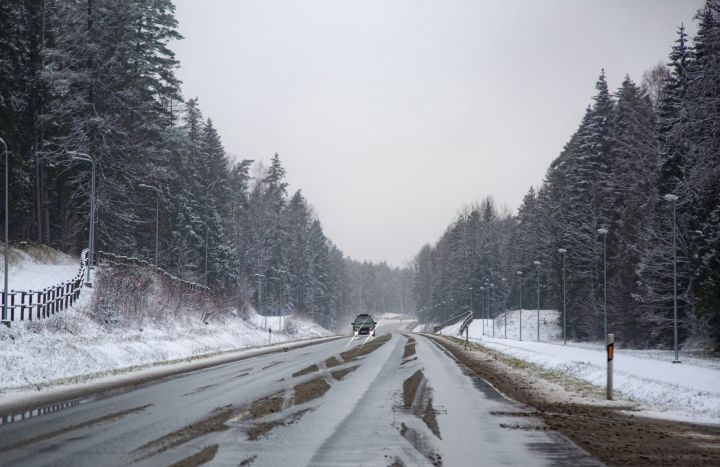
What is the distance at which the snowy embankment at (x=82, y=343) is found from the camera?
16.6 meters

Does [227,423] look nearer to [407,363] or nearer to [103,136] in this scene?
[407,363]

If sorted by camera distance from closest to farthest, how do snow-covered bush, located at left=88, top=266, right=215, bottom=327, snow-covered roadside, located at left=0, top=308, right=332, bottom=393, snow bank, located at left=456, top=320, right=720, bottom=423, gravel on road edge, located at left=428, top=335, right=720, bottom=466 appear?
gravel on road edge, located at left=428, top=335, right=720, bottom=466, snow bank, located at left=456, top=320, right=720, bottom=423, snow-covered roadside, located at left=0, top=308, right=332, bottom=393, snow-covered bush, located at left=88, top=266, right=215, bottom=327

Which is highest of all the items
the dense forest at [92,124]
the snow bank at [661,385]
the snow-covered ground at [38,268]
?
the dense forest at [92,124]

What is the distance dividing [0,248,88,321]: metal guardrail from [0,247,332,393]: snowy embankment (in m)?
0.40

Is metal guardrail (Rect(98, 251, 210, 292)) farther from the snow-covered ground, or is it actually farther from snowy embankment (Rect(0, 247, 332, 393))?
snowy embankment (Rect(0, 247, 332, 393))

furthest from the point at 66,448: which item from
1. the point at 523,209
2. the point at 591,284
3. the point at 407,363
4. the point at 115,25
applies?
the point at 523,209

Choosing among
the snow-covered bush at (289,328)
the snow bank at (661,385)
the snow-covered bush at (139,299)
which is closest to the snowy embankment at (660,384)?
the snow bank at (661,385)

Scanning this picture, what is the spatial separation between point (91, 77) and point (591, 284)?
161 feet

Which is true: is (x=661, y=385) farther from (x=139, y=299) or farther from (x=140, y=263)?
(x=140, y=263)

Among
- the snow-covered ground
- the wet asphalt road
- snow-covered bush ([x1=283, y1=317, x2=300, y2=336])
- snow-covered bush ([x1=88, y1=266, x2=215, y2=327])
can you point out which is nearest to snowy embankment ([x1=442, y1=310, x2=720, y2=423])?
the wet asphalt road

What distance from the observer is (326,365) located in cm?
2069

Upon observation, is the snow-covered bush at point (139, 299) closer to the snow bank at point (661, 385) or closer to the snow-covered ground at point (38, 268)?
the snow-covered ground at point (38, 268)

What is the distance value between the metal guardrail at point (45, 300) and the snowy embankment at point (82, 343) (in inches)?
15.7

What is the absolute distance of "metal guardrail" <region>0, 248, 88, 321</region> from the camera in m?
20.9
